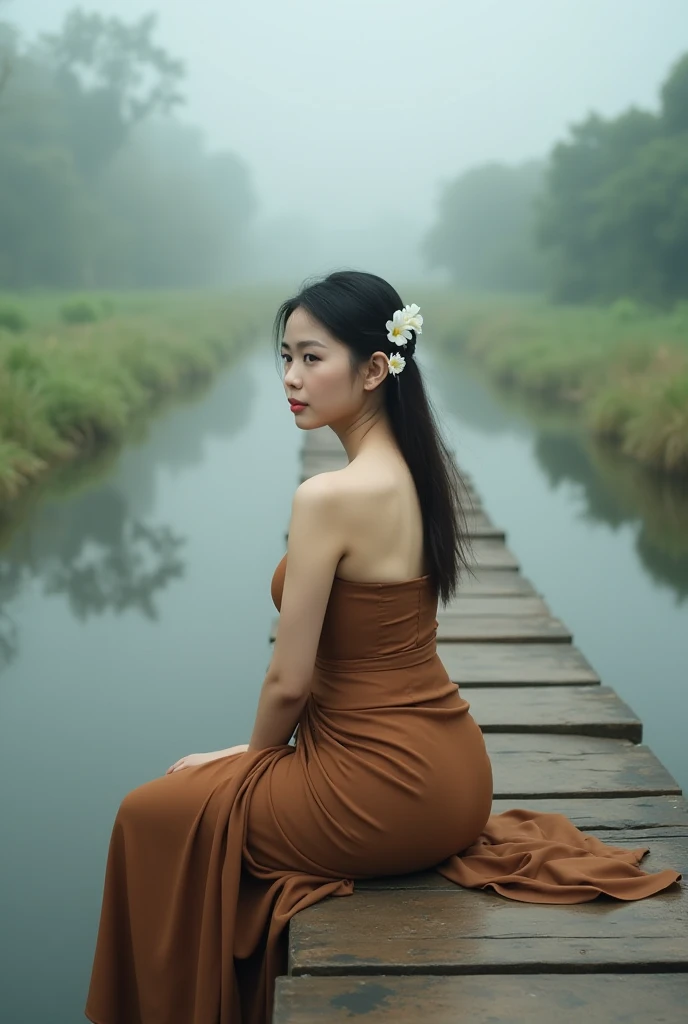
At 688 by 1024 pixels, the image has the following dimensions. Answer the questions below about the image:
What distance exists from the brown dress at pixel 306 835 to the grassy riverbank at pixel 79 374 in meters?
5.78

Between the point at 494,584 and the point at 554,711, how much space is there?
1672 millimetres

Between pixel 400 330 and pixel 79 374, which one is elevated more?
pixel 79 374

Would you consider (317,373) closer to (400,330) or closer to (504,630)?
(400,330)

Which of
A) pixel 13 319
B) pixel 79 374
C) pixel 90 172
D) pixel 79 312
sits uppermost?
pixel 90 172

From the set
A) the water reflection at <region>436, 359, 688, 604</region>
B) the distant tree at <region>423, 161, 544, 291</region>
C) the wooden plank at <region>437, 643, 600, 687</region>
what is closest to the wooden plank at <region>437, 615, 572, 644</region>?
the wooden plank at <region>437, 643, 600, 687</region>

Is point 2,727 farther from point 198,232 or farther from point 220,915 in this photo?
point 198,232

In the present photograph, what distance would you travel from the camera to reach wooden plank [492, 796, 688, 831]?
2414 millimetres

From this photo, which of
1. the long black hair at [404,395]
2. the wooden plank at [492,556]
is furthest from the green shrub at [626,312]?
the long black hair at [404,395]

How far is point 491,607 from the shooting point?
14.6 ft

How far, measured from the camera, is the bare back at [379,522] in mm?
1908

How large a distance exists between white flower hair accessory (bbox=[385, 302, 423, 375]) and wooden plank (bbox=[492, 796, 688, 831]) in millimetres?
1074

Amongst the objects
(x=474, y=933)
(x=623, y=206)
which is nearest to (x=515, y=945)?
(x=474, y=933)

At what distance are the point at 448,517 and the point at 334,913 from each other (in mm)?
720

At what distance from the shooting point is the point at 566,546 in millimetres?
6785
